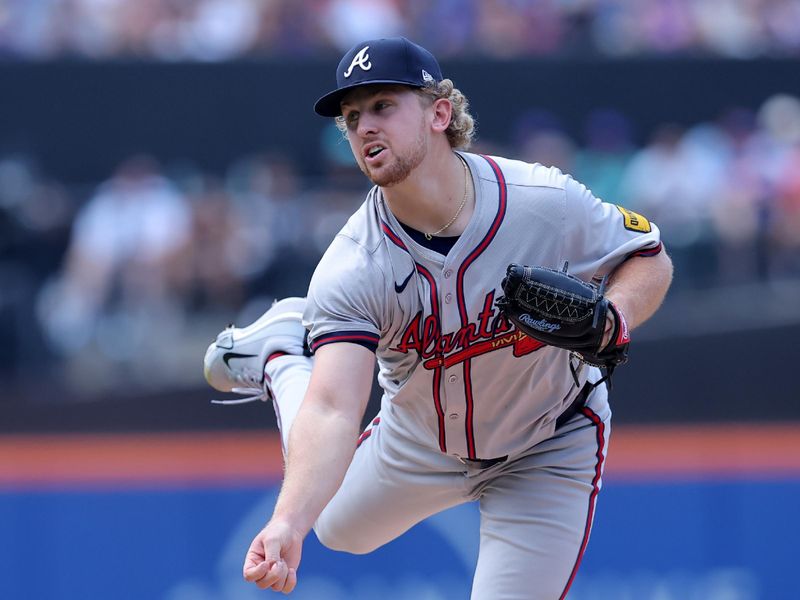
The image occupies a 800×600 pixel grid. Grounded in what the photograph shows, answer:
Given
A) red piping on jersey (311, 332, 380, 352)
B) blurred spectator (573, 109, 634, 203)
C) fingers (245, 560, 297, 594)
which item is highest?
blurred spectator (573, 109, 634, 203)

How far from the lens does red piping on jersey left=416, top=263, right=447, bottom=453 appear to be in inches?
169

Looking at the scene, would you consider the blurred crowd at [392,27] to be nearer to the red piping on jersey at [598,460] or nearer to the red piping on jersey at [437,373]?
the red piping on jersey at [598,460]

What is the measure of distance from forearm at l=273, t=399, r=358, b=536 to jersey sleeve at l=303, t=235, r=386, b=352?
9.6 inches

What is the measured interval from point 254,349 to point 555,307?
173 centimetres

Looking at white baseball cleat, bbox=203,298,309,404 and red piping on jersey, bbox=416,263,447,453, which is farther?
white baseball cleat, bbox=203,298,309,404

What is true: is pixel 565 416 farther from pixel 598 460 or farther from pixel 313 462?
pixel 313 462

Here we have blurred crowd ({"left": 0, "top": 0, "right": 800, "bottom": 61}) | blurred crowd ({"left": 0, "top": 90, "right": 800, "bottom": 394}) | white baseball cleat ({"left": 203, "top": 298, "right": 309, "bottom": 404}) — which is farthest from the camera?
blurred crowd ({"left": 0, "top": 0, "right": 800, "bottom": 61})

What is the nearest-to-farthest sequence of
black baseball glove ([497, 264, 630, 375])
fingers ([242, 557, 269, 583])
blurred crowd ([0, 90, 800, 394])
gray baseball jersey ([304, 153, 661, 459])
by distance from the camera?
fingers ([242, 557, 269, 583]) < black baseball glove ([497, 264, 630, 375]) < gray baseball jersey ([304, 153, 661, 459]) < blurred crowd ([0, 90, 800, 394])

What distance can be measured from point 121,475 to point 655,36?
534 centimetres

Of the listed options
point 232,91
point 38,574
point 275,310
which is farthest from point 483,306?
point 232,91

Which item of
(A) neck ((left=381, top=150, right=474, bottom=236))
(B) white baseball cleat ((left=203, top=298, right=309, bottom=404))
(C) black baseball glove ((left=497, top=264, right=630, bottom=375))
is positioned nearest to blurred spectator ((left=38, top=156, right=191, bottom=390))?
(B) white baseball cleat ((left=203, top=298, right=309, bottom=404))

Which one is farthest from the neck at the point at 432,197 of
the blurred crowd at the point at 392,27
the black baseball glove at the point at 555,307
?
the blurred crowd at the point at 392,27

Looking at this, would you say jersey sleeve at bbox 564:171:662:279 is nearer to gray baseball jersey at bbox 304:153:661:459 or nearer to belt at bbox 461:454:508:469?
gray baseball jersey at bbox 304:153:661:459

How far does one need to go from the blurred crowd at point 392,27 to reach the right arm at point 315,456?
659 cm
